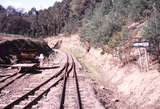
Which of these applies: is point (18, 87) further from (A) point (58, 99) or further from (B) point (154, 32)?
(B) point (154, 32)

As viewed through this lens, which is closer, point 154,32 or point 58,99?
point 58,99

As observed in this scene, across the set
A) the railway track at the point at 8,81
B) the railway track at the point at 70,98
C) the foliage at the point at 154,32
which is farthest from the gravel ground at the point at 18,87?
the foliage at the point at 154,32

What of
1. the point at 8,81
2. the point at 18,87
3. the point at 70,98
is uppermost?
the point at 8,81

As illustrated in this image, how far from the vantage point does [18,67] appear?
106 feet

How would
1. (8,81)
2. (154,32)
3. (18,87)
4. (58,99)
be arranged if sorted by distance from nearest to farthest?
(58,99), (154,32), (18,87), (8,81)

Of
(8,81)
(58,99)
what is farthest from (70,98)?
(8,81)

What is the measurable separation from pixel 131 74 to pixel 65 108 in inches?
332

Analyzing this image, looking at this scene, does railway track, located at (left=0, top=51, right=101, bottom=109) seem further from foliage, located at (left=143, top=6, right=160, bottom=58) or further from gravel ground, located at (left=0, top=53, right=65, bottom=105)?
foliage, located at (left=143, top=6, right=160, bottom=58)

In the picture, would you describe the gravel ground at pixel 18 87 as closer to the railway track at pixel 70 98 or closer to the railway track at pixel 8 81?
the railway track at pixel 8 81

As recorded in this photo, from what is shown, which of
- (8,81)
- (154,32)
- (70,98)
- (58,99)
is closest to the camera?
(58,99)

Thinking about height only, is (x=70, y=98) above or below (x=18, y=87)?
below

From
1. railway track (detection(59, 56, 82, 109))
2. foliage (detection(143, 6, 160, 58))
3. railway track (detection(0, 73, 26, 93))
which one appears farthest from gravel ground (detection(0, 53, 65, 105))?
foliage (detection(143, 6, 160, 58))

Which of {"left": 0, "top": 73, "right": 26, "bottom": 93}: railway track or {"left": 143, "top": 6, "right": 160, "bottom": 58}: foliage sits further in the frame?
{"left": 0, "top": 73, "right": 26, "bottom": 93}: railway track

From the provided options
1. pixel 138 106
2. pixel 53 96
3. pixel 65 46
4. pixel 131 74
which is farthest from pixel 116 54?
pixel 65 46
